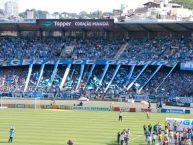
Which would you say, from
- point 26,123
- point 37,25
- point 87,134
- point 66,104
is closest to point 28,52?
point 37,25

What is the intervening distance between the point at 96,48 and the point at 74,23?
5585 millimetres

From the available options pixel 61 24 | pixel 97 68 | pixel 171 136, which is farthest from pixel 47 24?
pixel 171 136

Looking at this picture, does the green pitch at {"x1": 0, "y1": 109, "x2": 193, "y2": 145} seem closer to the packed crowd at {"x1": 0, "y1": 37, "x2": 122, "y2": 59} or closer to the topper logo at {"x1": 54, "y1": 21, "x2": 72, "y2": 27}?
the packed crowd at {"x1": 0, "y1": 37, "x2": 122, "y2": 59}

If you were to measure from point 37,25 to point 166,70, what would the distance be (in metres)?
24.1

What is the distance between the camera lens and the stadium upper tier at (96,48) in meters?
83.4

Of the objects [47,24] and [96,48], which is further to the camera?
[47,24]

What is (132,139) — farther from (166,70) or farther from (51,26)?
(51,26)

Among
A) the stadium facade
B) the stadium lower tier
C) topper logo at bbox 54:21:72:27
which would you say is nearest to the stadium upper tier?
the stadium facade

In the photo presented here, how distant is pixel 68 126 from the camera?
5091cm

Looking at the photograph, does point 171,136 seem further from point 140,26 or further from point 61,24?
point 61,24

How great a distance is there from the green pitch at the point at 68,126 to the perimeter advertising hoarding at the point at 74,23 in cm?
2612

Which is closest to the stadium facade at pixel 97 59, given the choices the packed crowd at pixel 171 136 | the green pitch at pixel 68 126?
the green pitch at pixel 68 126

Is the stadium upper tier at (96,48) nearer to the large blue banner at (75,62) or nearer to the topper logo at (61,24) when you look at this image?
the large blue banner at (75,62)

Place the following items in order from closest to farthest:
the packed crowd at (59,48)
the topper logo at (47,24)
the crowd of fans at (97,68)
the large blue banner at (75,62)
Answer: the crowd of fans at (97,68) → the large blue banner at (75,62) → the packed crowd at (59,48) → the topper logo at (47,24)
